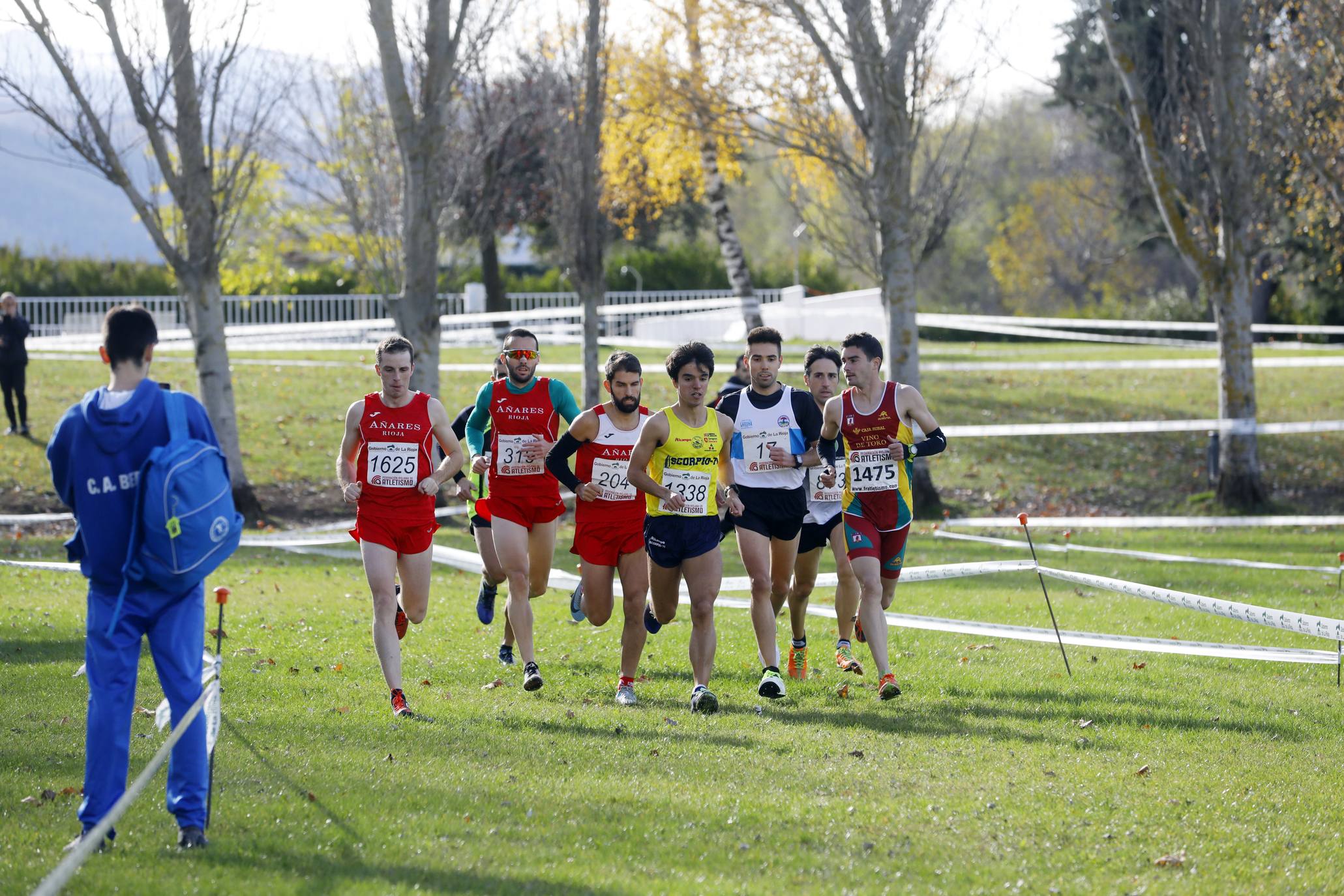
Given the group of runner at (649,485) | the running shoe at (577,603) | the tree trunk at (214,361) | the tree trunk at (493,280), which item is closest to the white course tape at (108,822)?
the group of runner at (649,485)

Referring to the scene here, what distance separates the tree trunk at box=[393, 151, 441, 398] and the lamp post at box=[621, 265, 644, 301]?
27.1 meters

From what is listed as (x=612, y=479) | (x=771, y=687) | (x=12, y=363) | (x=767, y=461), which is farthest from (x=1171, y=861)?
(x=12, y=363)

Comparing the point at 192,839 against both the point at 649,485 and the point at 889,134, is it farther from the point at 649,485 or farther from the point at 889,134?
the point at 889,134

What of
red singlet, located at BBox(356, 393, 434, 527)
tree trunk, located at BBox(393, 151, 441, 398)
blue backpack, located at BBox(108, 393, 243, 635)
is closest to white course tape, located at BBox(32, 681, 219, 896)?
blue backpack, located at BBox(108, 393, 243, 635)

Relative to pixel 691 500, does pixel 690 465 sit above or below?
above

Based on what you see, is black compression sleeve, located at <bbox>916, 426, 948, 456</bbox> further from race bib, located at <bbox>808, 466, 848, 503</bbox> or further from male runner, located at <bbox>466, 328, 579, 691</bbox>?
male runner, located at <bbox>466, 328, 579, 691</bbox>

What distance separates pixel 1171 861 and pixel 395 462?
15.7 ft

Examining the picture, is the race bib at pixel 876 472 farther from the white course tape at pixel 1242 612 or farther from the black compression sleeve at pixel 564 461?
the black compression sleeve at pixel 564 461

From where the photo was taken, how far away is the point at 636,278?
4922 centimetres

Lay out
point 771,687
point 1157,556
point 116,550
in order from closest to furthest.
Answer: point 116,550, point 771,687, point 1157,556

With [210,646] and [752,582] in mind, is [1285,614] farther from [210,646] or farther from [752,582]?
[210,646]

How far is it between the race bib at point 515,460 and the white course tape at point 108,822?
11.7ft

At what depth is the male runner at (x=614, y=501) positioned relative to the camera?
8180 millimetres

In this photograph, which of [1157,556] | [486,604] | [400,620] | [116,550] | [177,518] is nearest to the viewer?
[177,518]
